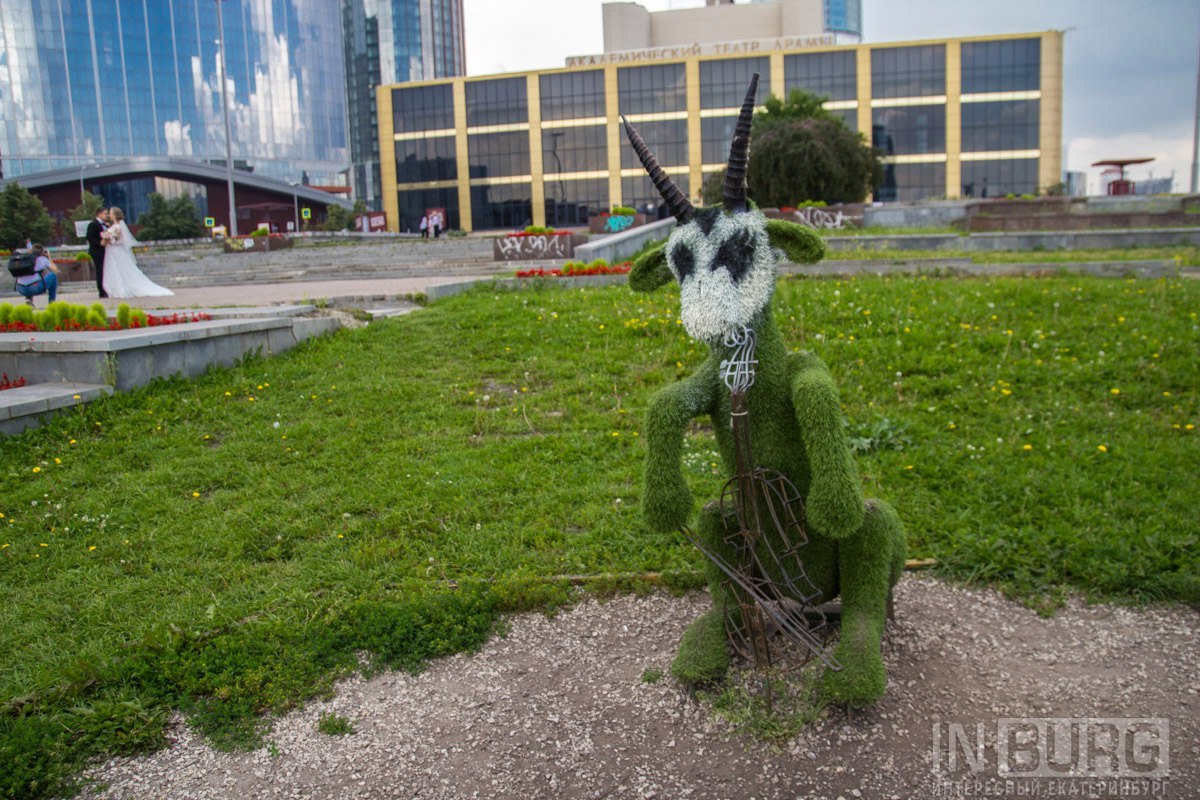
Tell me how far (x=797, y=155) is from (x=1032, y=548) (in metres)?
26.2

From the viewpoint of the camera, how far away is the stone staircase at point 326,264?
22.8 meters

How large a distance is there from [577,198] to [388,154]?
15.5 m

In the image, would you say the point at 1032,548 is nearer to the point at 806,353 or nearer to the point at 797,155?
the point at 806,353

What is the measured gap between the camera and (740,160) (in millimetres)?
3299

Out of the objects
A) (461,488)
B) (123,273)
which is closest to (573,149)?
(123,273)

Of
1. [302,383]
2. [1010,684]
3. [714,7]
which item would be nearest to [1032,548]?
[1010,684]

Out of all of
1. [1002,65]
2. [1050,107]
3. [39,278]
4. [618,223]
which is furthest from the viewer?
[1002,65]

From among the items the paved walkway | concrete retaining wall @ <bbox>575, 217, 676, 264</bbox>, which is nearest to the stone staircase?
concrete retaining wall @ <bbox>575, 217, 676, 264</bbox>

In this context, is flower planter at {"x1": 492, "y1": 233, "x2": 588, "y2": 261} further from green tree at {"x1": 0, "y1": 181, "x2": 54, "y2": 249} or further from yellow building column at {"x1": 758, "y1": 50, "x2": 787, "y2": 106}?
yellow building column at {"x1": 758, "y1": 50, "x2": 787, "y2": 106}

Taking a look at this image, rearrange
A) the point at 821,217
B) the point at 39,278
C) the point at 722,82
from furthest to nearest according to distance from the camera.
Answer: the point at 722,82 → the point at 821,217 → the point at 39,278

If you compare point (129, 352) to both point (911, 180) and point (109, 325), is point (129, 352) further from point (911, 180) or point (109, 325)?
point (911, 180)

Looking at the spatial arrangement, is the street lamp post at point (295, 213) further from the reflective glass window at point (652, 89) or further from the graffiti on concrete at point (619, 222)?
the graffiti on concrete at point (619, 222)

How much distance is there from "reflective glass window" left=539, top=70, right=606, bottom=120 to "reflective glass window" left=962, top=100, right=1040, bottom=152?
24962 mm

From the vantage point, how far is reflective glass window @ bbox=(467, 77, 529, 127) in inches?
2547
